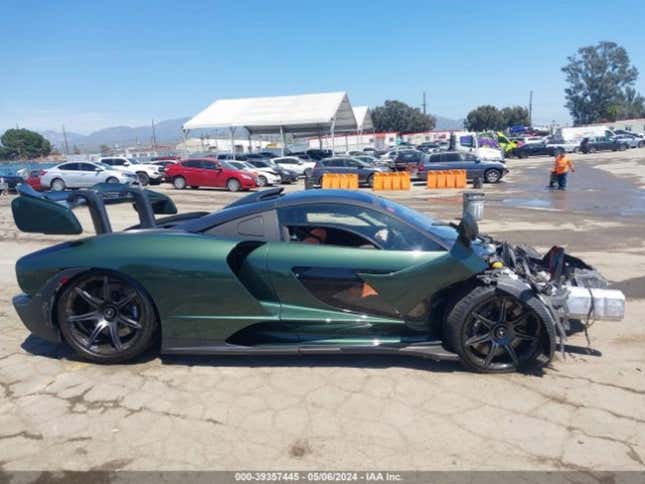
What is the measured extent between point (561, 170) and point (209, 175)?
48.5 feet

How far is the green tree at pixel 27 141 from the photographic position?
3310 inches

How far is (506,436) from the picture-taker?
2.85 meters

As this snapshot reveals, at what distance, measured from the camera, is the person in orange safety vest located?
693 inches

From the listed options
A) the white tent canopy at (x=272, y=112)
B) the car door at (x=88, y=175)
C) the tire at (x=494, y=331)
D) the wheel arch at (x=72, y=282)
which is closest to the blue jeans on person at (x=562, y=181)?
the tire at (x=494, y=331)

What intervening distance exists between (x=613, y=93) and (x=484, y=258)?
434 ft

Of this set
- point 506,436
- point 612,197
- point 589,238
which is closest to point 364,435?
point 506,436

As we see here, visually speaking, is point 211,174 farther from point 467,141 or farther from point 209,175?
point 467,141

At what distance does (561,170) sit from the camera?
17.8 m

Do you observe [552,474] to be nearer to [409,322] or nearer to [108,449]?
[409,322]

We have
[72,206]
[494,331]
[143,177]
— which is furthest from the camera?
[143,177]

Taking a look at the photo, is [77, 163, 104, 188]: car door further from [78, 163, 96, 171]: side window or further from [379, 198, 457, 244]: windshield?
[379, 198, 457, 244]: windshield

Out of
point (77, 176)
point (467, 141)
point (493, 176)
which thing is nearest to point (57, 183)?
point (77, 176)

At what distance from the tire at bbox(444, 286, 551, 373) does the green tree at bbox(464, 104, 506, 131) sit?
10066 cm

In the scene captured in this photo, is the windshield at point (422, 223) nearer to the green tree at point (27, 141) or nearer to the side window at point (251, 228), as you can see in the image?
the side window at point (251, 228)
